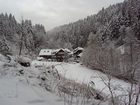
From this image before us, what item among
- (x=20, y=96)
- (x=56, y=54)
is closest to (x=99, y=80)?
(x=20, y=96)

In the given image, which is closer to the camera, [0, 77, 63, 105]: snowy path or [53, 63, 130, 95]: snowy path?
[0, 77, 63, 105]: snowy path

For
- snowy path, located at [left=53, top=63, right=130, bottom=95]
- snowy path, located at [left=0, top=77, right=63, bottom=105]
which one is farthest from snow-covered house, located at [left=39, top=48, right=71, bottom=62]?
snowy path, located at [left=0, top=77, right=63, bottom=105]

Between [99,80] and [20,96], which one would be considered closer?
[20,96]

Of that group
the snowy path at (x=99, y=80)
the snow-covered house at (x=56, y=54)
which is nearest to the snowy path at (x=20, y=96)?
the snowy path at (x=99, y=80)

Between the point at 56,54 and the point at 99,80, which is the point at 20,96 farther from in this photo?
the point at 56,54

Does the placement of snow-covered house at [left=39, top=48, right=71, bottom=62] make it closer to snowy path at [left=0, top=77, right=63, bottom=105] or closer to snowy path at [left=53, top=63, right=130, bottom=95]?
snowy path at [left=53, top=63, right=130, bottom=95]

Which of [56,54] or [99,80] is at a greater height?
[56,54]

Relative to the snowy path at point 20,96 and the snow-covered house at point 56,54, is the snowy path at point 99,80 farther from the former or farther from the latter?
the snow-covered house at point 56,54

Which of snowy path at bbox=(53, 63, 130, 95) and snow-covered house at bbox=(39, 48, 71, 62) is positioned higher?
snow-covered house at bbox=(39, 48, 71, 62)

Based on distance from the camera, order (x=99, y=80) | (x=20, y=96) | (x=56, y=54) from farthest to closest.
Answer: (x=56, y=54) → (x=99, y=80) → (x=20, y=96)

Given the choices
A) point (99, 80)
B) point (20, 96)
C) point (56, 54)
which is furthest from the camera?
point (56, 54)

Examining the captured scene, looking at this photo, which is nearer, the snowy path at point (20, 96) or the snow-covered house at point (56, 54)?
the snowy path at point (20, 96)

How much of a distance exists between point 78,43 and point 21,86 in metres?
85.1

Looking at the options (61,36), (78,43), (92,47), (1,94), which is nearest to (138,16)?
(92,47)
